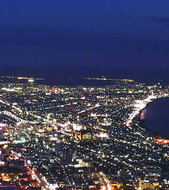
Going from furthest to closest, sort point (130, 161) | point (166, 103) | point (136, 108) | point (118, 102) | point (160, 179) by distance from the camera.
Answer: point (166, 103) < point (118, 102) < point (136, 108) < point (130, 161) < point (160, 179)

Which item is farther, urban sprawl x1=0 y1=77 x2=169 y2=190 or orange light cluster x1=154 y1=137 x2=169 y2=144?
orange light cluster x1=154 y1=137 x2=169 y2=144

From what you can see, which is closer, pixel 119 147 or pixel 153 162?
pixel 153 162

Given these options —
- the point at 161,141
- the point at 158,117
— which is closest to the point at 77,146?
the point at 161,141

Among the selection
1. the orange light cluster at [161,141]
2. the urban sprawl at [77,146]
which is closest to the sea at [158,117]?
the urban sprawl at [77,146]

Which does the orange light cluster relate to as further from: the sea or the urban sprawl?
the sea

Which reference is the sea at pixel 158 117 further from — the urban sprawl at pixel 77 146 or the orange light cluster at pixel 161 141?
the orange light cluster at pixel 161 141

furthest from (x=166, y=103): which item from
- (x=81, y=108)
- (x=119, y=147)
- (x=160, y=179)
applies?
(x=160, y=179)

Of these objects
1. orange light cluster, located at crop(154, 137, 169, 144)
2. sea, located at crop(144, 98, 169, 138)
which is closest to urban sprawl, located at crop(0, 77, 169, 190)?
orange light cluster, located at crop(154, 137, 169, 144)

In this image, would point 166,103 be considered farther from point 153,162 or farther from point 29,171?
point 29,171
